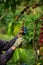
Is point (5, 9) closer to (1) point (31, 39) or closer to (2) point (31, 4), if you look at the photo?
(2) point (31, 4)

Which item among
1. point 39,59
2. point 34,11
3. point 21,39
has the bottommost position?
point 39,59

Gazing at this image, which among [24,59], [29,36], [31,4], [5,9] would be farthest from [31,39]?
[5,9]

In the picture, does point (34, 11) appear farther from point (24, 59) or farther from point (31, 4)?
point (24, 59)

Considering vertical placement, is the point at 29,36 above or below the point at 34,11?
below

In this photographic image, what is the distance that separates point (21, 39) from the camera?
18.8 ft

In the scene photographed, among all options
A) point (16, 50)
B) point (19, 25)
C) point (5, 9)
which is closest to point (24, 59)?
point (16, 50)

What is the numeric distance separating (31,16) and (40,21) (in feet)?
1.85

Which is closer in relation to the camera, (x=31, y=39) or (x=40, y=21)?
(x=40, y=21)

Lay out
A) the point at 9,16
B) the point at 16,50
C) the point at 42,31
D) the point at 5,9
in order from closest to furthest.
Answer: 1. the point at 5,9
2. the point at 42,31
3. the point at 16,50
4. the point at 9,16

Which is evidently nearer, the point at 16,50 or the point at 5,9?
the point at 5,9

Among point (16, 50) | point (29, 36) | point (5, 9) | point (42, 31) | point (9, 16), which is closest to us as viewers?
point (5, 9)

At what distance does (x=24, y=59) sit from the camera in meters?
5.59

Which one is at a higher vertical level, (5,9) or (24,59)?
(5,9)

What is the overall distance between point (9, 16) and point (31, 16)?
1009mm
